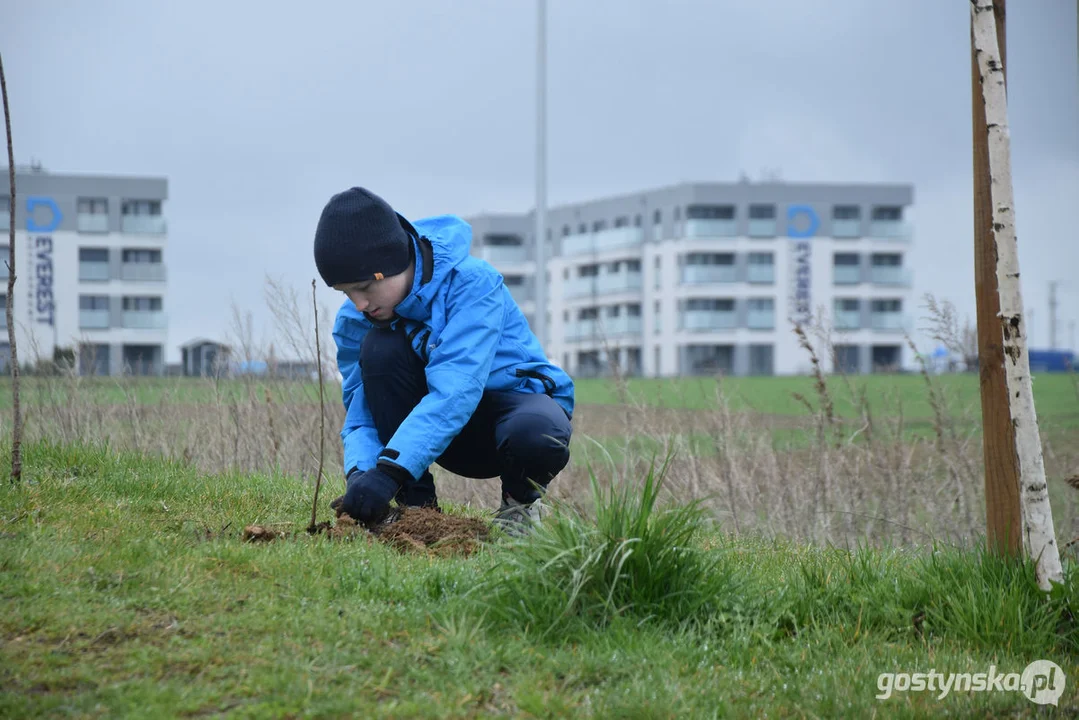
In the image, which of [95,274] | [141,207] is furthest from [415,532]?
[141,207]

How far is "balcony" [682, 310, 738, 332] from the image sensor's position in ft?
206

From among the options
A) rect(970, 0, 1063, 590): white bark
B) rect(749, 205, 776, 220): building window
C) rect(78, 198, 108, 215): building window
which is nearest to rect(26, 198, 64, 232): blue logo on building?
rect(78, 198, 108, 215): building window

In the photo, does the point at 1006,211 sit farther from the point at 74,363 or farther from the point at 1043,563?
the point at 74,363

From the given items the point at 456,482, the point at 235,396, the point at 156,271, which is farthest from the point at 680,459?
the point at 156,271

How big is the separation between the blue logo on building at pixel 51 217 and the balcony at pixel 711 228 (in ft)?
118

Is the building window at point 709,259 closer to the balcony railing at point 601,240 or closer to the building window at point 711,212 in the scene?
the building window at point 711,212

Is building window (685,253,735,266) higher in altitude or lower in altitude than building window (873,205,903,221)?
lower

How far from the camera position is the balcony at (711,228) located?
A: 209 feet

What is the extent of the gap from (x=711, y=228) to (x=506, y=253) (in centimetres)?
1611

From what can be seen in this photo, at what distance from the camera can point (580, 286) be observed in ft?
231

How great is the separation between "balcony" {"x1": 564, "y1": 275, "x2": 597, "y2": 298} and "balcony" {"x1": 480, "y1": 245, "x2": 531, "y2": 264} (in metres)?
4.61

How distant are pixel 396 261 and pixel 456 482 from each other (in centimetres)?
334

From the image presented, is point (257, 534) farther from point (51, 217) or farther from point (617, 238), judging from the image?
point (617, 238)

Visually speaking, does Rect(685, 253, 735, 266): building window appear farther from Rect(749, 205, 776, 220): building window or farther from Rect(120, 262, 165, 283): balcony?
Rect(120, 262, 165, 283): balcony
